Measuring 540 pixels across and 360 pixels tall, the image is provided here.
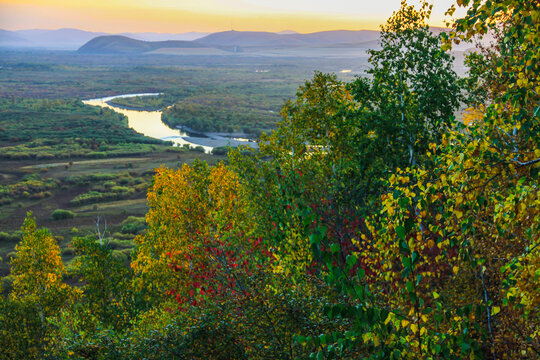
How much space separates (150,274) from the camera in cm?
2612

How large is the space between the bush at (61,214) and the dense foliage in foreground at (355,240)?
203 ft

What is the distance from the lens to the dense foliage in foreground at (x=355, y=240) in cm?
570

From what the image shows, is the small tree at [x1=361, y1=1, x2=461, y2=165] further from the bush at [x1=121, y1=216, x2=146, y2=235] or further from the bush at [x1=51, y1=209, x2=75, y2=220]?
the bush at [x1=51, y1=209, x2=75, y2=220]

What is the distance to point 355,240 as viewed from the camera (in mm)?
13664

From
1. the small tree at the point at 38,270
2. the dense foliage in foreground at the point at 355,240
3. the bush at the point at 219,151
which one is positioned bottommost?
the bush at the point at 219,151

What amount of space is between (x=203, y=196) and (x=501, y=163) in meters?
23.0

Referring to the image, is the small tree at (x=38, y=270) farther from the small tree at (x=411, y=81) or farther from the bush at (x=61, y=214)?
the bush at (x=61, y=214)

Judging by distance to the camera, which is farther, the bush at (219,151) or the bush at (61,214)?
the bush at (219,151)

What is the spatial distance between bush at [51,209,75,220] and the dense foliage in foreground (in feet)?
203

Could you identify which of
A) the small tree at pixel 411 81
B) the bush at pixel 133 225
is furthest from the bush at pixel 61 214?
the small tree at pixel 411 81

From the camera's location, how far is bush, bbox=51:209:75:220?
87625 mm

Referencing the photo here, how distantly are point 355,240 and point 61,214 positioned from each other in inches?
3400

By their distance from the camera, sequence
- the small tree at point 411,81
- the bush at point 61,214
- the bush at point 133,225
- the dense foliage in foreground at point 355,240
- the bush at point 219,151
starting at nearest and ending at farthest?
the dense foliage in foreground at point 355,240, the small tree at point 411,81, the bush at point 133,225, the bush at point 61,214, the bush at point 219,151

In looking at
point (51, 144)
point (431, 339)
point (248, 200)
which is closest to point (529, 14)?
point (431, 339)
